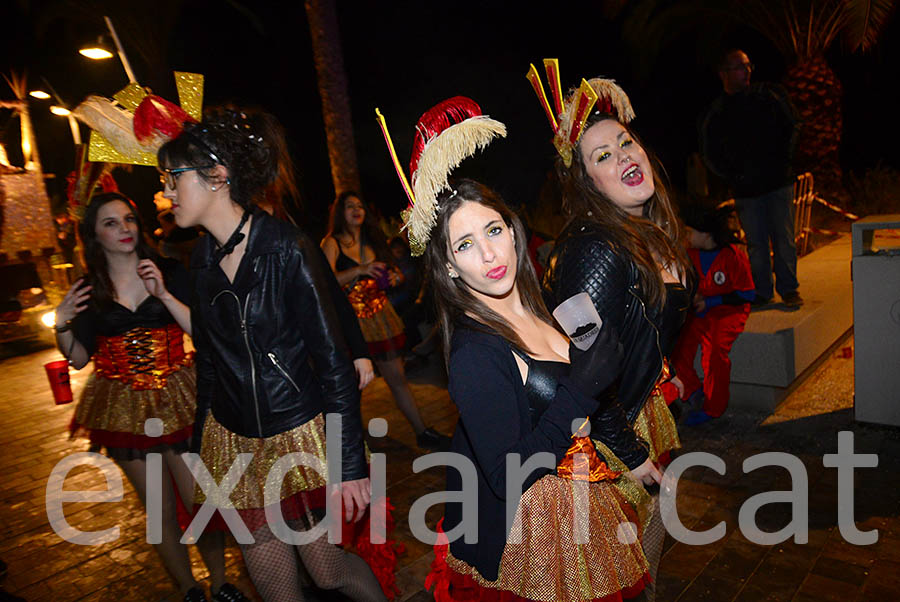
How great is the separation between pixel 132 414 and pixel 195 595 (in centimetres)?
101

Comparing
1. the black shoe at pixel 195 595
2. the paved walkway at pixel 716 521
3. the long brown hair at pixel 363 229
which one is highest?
the long brown hair at pixel 363 229

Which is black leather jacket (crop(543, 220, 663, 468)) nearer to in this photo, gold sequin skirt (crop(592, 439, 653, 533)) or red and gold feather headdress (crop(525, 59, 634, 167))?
gold sequin skirt (crop(592, 439, 653, 533))

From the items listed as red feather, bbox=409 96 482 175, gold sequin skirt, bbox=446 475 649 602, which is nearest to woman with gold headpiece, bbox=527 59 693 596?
gold sequin skirt, bbox=446 475 649 602

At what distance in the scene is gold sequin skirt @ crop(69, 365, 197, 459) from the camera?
3107 millimetres

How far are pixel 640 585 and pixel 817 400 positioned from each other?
3.71m

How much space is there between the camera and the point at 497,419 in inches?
69.8

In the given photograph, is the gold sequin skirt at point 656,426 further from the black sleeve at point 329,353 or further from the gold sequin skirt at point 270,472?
the gold sequin skirt at point 270,472

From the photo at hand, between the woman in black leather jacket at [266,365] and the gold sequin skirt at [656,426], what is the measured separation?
1.16 metres

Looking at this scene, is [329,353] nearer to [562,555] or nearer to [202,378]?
[202,378]

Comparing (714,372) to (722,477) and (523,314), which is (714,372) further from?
(523,314)

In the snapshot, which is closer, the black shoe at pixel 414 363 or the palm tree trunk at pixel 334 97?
the black shoe at pixel 414 363

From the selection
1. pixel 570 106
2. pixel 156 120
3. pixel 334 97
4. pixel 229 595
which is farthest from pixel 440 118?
pixel 334 97

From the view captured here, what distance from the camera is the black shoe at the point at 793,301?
525cm

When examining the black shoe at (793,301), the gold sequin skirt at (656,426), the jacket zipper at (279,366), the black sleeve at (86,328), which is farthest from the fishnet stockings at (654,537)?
the black shoe at (793,301)
